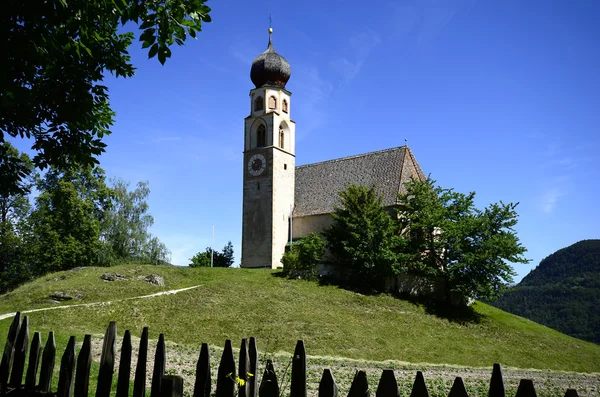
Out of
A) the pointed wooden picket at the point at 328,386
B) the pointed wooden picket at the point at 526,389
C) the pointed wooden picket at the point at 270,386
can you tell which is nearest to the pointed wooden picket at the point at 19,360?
the pointed wooden picket at the point at 270,386

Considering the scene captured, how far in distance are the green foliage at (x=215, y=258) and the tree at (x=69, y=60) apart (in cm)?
3836

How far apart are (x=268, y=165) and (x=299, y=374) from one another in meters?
43.4

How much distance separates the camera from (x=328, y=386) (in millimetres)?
3287

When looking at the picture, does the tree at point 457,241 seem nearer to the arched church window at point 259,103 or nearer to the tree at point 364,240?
the tree at point 364,240

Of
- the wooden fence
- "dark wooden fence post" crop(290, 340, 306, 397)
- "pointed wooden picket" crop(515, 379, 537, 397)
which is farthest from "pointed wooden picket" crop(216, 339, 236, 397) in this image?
"pointed wooden picket" crop(515, 379, 537, 397)

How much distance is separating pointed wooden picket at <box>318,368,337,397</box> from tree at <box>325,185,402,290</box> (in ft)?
108

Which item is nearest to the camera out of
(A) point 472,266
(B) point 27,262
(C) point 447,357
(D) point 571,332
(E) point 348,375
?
(E) point 348,375

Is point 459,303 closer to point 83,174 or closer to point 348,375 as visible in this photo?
point 348,375

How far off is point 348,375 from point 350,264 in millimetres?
23924

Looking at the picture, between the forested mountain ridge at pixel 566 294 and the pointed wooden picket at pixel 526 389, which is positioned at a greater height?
the forested mountain ridge at pixel 566 294

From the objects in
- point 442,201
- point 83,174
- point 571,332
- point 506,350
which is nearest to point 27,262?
point 83,174

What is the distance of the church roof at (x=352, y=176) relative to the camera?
43844 mm

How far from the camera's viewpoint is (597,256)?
405ft

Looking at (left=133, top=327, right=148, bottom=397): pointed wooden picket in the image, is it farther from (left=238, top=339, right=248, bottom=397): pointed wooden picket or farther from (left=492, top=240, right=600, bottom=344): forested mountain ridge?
(left=492, top=240, right=600, bottom=344): forested mountain ridge
